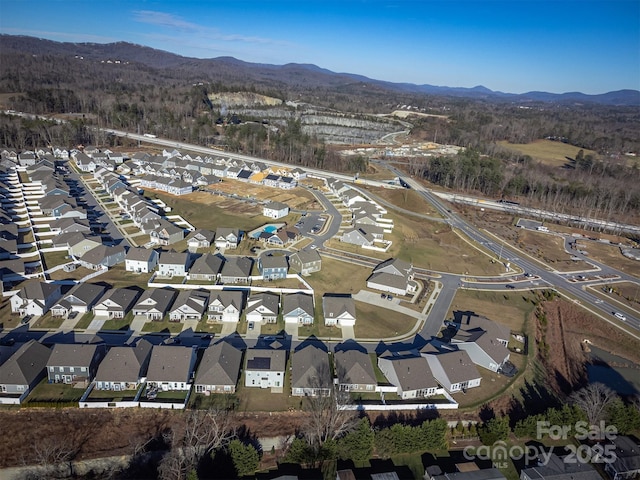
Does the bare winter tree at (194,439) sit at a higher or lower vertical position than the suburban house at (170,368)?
lower

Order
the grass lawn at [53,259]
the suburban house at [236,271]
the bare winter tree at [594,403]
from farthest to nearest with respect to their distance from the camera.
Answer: the grass lawn at [53,259] → the suburban house at [236,271] → the bare winter tree at [594,403]

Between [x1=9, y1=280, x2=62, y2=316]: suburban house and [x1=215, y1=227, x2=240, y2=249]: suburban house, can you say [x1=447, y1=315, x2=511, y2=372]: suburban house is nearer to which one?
[x1=215, y1=227, x2=240, y2=249]: suburban house

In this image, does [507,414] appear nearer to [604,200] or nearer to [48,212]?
[48,212]

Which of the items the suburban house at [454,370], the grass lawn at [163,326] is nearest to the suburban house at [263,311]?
the grass lawn at [163,326]

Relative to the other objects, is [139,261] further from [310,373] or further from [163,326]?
[310,373]

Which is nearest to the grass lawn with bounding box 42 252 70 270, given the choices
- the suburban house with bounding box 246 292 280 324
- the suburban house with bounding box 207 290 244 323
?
the suburban house with bounding box 207 290 244 323

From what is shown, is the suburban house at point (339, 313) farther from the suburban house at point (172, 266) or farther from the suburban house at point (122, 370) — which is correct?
the suburban house at point (172, 266)

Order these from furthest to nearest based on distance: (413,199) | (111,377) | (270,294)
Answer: (413,199) < (270,294) < (111,377)

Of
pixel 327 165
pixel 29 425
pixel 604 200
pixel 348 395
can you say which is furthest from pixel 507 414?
pixel 327 165
